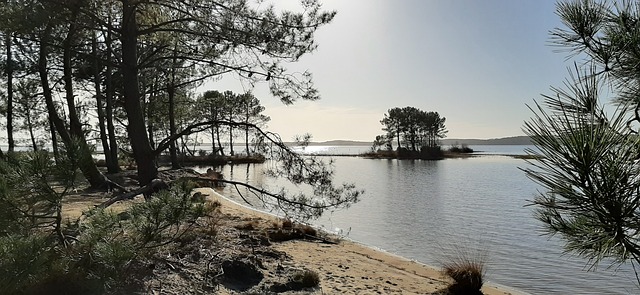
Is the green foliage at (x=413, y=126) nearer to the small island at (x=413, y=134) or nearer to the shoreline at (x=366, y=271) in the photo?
the small island at (x=413, y=134)

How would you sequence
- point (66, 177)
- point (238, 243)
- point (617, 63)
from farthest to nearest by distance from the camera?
point (238, 243)
point (66, 177)
point (617, 63)

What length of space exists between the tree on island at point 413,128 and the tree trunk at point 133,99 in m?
64.4

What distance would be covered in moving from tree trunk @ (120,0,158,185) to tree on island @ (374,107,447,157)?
64.4 meters

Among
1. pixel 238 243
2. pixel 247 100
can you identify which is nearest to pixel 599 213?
pixel 238 243

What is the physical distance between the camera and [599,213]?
1.96 m

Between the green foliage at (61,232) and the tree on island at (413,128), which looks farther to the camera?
the tree on island at (413,128)

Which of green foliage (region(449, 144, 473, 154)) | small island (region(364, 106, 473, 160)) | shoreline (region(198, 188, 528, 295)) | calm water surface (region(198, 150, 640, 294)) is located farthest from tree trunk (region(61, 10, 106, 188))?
green foliage (region(449, 144, 473, 154))

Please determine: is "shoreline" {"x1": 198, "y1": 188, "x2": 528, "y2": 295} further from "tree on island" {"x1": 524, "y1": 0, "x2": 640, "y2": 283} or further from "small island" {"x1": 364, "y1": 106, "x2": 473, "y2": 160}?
"small island" {"x1": 364, "y1": 106, "x2": 473, "y2": 160}

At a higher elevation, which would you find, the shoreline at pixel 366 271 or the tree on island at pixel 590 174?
the tree on island at pixel 590 174

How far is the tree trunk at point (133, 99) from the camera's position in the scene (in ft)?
20.6

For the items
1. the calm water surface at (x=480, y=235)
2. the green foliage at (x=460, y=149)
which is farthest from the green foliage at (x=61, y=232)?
the green foliage at (x=460, y=149)

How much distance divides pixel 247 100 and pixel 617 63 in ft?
20.5

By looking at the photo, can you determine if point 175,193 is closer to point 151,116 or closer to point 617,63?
point 617,63

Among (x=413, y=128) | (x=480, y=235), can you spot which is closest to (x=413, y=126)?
(x=413, y=128)
